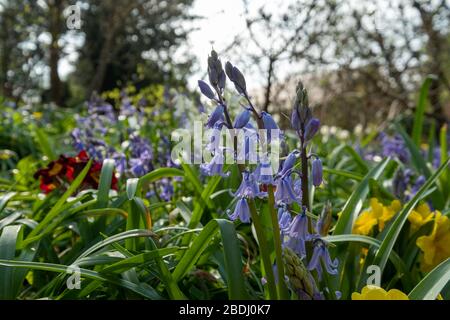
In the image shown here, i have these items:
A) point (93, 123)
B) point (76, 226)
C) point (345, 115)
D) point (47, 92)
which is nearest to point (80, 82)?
point (47, 92)

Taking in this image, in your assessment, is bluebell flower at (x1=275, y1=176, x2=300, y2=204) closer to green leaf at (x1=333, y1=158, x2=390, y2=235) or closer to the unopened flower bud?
the unopened flower bud

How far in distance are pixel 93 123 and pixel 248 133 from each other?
8.90ft

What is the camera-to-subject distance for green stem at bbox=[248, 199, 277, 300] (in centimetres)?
131

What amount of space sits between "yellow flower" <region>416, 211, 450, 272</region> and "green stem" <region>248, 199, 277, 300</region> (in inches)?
32.0

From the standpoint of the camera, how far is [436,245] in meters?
2.01

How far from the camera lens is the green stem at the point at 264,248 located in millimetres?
1311

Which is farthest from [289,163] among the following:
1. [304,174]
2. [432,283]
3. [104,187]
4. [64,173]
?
[64,173]

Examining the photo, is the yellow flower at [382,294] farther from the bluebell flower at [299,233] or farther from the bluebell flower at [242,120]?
the bluebell flower at [242,120]

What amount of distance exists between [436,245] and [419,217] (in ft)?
0.46

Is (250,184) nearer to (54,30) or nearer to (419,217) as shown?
(419,217)

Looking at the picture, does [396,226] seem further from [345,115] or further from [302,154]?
[345,115]

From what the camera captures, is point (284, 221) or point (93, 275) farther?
point (93, 275)

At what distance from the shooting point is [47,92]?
19.3 metres

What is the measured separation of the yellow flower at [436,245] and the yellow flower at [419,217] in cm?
6
